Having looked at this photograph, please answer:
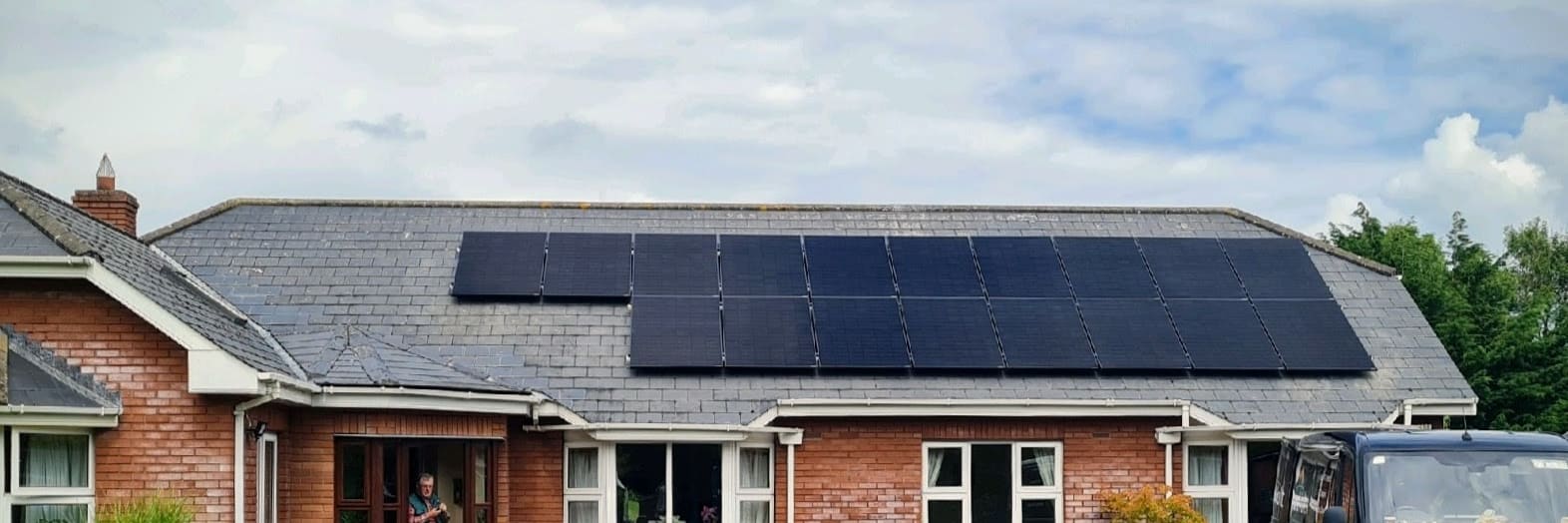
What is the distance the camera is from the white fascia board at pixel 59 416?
51.1ft

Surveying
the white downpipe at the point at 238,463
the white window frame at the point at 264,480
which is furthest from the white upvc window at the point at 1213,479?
the white downpipe at the point at 238,463

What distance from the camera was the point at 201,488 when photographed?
55.1 feet

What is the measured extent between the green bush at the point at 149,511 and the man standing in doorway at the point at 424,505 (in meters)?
Answer: 2.31

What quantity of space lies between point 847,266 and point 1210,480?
17.9ft

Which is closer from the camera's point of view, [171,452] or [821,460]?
[171,452]

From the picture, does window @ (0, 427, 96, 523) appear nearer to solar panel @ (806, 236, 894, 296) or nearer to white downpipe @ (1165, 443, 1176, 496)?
solar panel @ (806, 236, 894, 296)

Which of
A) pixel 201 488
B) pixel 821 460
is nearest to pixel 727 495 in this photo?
pixel 821 460

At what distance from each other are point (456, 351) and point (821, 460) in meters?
4.76

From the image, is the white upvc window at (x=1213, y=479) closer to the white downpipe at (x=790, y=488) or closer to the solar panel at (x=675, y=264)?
the white downpipe at (x=790, y=488)

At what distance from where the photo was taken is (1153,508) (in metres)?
21.1

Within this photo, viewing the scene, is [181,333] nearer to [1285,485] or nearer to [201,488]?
[201,488]

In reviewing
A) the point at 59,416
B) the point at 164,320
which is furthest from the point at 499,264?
the point at 59,416

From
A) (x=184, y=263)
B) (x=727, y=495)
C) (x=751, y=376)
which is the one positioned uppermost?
(x=184, y=263)

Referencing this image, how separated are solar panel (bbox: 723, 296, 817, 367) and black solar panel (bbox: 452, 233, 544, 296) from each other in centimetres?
267
